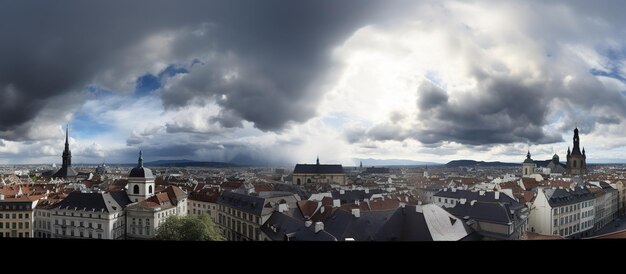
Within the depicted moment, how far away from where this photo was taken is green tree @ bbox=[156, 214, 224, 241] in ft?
7.13

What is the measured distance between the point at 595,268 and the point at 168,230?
2102mm

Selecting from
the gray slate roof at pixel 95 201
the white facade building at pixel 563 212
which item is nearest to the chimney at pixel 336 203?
the white facade building at pixel 563 212

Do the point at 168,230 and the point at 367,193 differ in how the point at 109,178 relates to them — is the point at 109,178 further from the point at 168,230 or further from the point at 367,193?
the point at 367,193

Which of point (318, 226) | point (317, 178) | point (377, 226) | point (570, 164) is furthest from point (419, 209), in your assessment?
point (570, 164)

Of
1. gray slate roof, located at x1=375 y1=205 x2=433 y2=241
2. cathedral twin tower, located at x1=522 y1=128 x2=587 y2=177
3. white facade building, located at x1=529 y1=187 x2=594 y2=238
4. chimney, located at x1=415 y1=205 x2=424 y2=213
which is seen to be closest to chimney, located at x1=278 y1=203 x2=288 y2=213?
gray slate roof, located at x1=375 y1=205 x2=433 y2=241

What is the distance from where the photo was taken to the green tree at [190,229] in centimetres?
217

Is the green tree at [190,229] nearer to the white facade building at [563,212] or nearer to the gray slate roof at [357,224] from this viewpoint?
the gray slate roof at [357,224]

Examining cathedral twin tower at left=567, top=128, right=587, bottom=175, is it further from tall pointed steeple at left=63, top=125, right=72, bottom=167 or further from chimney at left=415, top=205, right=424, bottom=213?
tall pointed steeple at left=63, top=125, right=72, bottom=167

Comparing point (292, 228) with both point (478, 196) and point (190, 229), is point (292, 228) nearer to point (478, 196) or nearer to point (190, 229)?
point (190, 229)

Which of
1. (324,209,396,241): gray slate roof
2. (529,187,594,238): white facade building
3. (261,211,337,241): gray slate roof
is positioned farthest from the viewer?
(324,209,396,241): gray slate roof

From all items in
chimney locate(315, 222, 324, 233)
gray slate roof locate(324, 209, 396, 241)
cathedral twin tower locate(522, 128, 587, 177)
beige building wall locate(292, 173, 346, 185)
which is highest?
cathedral twin tower locate(522, 128, 587, 177)

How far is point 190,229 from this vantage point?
7.59ft

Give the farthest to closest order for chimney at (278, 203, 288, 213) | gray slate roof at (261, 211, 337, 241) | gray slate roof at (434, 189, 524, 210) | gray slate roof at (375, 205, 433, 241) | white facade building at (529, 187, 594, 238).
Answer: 1. chimney at (278, 203, 288, 213)
2. gray slate roof at (434, 189, 524, 210)
3. gray slate roof at (261, 211, 337, 241)
4. white facade building at (529, 187, 594, 238)
5. gray slate roof at (375, 205, 433, 241)

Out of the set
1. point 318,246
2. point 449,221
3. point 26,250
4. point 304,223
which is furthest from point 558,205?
point 26,250
